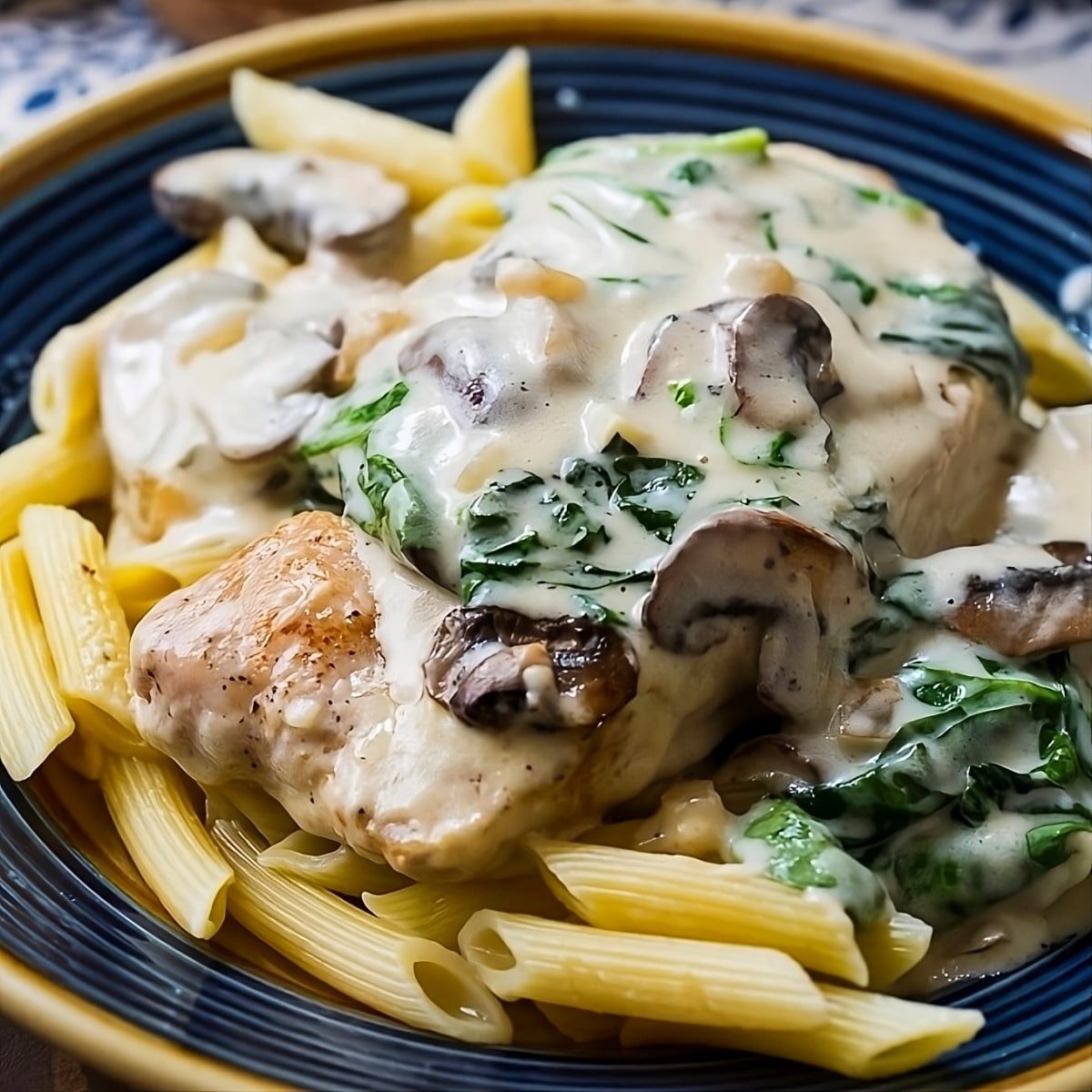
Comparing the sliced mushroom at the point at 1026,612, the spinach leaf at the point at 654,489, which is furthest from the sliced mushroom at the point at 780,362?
the sliced mushroom at the point at 1026,612

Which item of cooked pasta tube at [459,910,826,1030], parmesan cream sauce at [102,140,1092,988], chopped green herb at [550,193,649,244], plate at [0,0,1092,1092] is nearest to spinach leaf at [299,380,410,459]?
parmesan cream sauce at [102,140,1092,988]

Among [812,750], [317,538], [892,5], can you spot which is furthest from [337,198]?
[892,5]

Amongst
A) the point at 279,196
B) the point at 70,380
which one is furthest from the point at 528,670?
the point at 279,196

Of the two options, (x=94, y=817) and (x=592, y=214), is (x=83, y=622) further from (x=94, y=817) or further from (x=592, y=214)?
(x=592, y=214)

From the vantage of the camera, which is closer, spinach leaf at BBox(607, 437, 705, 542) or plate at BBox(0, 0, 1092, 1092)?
plate at BBox(0, 0, 1092, 1092)

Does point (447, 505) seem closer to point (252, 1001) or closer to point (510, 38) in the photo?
point (252, 1001)

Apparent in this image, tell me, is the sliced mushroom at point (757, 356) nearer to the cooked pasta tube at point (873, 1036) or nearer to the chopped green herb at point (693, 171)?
the chopped green herb at point (693, 171)

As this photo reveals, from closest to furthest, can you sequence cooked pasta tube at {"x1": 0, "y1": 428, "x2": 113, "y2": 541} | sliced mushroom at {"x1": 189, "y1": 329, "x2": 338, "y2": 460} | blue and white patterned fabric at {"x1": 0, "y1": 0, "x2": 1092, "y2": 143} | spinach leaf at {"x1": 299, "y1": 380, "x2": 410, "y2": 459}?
spinach leaf at {"x1": 299, "y1": 380, "x2": 410, "y2": 459}
sliced mushroom at {"x1": 189, "y1": 329, "x2": 338, "y2": 460}
cooked pasta tube at {"x1": 0, "y1": 428, "x2": 113, "y2": 541}
blue and white patterned fabric at {"x1": 0, "y1": 0, "x2": 1092, "y2": 143}

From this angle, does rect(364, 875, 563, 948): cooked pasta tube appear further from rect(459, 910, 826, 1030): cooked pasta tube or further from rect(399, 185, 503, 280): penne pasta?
rect(399, 185, 503, 280): penne pasta

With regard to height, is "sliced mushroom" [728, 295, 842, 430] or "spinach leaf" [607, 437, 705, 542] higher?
"sliced mushroom" [728, 295, 842, 430]
